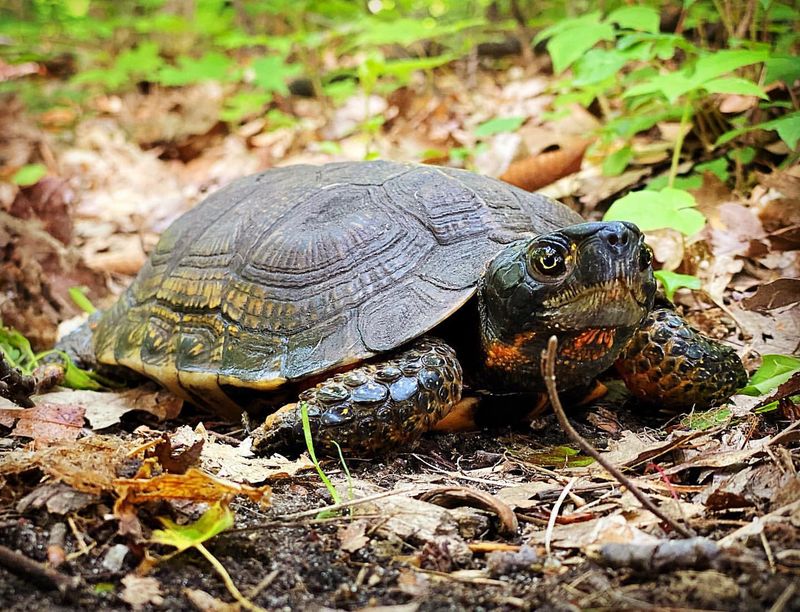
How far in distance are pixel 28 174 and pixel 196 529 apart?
6360 mm

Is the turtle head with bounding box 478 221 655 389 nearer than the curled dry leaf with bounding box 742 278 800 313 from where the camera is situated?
Yes

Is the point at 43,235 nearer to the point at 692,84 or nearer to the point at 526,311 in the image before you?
the point at 526,311

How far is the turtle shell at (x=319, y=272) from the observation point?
2.71m

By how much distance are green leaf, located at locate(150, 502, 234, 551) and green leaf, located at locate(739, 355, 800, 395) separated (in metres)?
1.90

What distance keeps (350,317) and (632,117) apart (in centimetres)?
324

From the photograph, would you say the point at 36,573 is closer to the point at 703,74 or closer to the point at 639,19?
the point at 703,74

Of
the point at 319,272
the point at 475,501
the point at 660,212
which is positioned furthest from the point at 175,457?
the point at 660,212

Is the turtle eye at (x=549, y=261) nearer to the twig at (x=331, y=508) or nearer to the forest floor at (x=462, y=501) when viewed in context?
the forest floor at (x=462, y=501)

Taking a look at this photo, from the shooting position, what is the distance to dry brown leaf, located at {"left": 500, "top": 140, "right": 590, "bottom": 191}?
15.2ft

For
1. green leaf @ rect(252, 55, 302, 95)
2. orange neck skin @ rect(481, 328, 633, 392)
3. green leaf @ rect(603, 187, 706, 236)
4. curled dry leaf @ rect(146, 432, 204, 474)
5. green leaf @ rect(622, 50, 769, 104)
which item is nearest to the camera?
curled dry leaf @ rect(146, 432, 204, 474)

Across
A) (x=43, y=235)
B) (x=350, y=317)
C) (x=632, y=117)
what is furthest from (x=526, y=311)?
(x=43, y=235)

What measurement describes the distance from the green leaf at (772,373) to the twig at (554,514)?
0.93 metres

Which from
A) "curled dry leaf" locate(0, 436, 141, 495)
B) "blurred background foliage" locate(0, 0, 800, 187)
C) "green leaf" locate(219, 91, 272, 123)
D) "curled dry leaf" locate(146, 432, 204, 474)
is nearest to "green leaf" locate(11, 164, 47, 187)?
"blurred background foliage" locate(0, 0, 800, 187)

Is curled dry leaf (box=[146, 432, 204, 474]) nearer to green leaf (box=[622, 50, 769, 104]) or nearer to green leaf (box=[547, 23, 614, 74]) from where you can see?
green leaf (box=[622, 50, 769, 104])
